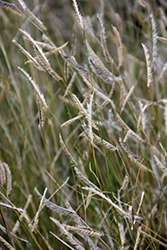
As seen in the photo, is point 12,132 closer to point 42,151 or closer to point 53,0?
point 42,151

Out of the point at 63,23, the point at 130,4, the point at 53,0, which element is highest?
the point at 53,0

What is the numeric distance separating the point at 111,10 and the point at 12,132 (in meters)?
0.93

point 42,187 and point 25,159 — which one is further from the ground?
point 25,159

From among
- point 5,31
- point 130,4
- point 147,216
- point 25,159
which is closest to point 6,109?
point 25,159

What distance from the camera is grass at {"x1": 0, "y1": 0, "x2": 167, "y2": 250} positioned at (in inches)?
19.9

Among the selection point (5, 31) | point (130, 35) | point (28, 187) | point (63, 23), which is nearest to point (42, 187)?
point (28, 187)

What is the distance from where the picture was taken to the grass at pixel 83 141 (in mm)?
504

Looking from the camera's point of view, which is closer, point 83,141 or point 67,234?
point 67,234

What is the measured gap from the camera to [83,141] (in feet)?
2.62

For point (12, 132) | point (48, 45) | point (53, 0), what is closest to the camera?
point (48, 45)

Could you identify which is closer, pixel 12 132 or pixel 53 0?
pixel 12 132

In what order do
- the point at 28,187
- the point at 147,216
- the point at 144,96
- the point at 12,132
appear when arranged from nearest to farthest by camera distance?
the point at 147,216 < the point at 28,187 < the point at 12,132 < the point at 144,96

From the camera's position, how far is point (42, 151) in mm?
934

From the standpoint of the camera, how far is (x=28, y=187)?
761 mm
